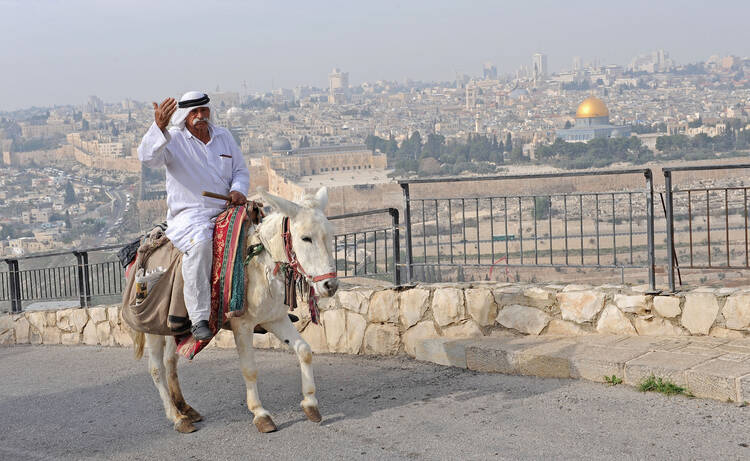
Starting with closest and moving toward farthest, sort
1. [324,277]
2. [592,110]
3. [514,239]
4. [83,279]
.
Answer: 1. [324,277]
2. [514,239]
3. [83,279]
4. [592,110]

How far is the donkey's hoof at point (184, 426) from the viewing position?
4.94 meters

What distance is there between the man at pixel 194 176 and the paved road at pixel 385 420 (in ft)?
2.35

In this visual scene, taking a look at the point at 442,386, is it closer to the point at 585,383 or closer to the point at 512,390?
the point at 512,390

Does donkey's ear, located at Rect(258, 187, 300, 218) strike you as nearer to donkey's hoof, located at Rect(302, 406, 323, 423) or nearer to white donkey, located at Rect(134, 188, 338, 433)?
white donkey, located at Rect(134, 188, 338, 433)

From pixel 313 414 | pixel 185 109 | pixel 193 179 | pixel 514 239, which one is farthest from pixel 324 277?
pixel 514 239

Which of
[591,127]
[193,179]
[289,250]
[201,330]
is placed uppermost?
[591,127]

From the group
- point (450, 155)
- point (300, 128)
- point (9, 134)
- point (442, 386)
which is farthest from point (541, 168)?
point (9, 134)

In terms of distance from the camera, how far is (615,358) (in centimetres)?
535

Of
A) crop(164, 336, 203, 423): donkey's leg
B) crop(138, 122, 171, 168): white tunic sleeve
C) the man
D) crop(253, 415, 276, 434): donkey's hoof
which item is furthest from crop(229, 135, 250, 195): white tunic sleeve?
crop(253, 415, 276, 434): donkey's hoof

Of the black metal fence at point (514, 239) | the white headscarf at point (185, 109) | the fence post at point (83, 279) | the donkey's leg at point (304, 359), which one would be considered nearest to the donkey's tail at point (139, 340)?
the donkey's leg at point (304, 359)

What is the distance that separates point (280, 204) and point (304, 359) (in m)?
0.90

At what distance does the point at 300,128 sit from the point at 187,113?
175 metres

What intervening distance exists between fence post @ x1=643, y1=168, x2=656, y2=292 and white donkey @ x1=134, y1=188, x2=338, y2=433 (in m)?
2.43

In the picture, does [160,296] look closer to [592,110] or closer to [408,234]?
[408,234]
